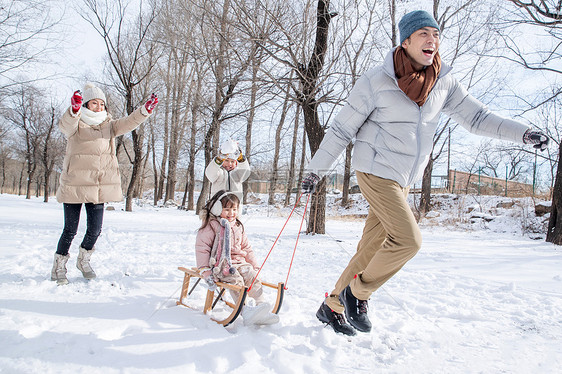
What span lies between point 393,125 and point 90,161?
111 inches

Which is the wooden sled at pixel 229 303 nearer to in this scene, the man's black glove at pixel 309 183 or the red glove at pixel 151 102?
the man's black glove at pixel 309 183

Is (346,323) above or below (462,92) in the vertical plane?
below

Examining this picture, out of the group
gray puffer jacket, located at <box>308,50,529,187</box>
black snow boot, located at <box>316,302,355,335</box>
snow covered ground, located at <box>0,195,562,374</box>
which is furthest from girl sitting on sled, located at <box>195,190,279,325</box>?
gray puffer jacket, located at <box>308,50,529,187</box>

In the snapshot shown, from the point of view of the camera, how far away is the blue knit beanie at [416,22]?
2186mm

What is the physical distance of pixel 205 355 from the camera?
2.02m

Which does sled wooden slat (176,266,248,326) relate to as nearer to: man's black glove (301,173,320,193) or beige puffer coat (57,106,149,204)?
man's black glove (301,173,320,193)

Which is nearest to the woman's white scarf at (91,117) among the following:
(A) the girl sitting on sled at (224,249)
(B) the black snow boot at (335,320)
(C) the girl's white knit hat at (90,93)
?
(C) the girl's white knit hat at (90,93)

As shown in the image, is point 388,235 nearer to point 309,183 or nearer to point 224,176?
point 309,183

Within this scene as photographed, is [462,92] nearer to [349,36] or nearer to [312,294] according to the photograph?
[312,294]

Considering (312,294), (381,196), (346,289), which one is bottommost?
(312,294)

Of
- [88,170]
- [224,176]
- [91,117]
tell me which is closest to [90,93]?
[91,117]

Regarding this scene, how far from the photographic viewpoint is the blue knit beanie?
7.17 feet

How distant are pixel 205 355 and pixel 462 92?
243cm

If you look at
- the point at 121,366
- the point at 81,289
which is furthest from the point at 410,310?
the point at 81,289
